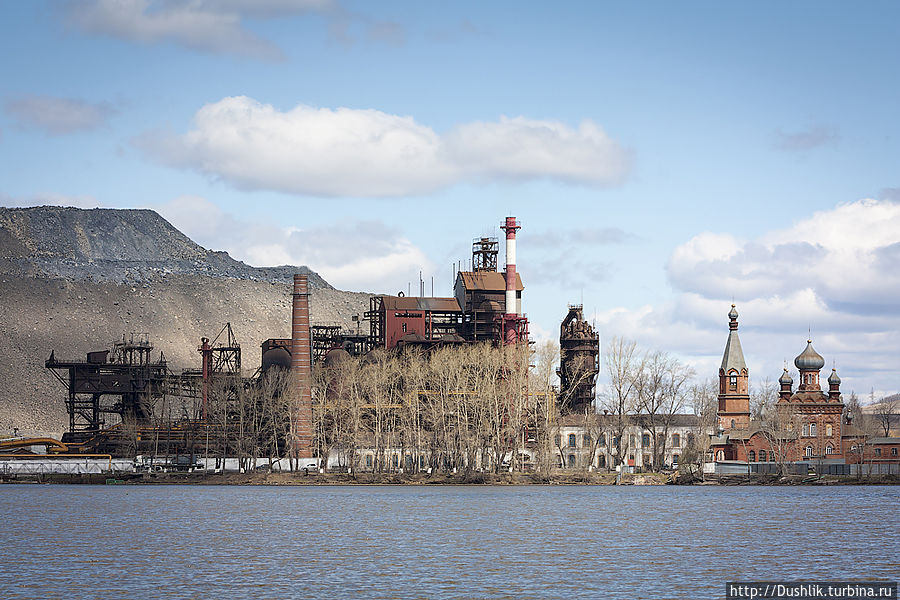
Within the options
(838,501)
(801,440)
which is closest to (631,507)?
(838,501)

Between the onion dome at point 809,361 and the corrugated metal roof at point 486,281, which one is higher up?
the corrugated metal roof at point 486,281

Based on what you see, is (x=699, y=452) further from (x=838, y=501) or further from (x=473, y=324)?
(x=838, y=501)

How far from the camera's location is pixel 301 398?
352 feet

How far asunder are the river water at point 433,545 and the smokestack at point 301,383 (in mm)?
22712

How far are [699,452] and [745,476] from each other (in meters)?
9.55

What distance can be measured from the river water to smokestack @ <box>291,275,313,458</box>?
22712 mm

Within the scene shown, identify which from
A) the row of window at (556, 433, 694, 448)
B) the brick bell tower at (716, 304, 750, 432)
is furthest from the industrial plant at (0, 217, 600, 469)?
the brick bell tower at (716, 304, 750, 432)

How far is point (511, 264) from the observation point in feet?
390

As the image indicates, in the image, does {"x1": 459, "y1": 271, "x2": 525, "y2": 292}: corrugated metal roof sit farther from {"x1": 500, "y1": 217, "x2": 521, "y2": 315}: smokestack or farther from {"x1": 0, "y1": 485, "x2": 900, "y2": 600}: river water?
{"x1": 0, "y1": 485, "x2": 900, "y2": 600}: river water

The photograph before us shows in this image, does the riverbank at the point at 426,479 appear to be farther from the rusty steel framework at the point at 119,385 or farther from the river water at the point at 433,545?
the river water at the point at 433,545

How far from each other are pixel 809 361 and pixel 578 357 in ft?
83.6

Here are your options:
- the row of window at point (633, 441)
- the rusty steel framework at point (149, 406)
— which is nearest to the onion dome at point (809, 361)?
the row of window at point (633, 441)

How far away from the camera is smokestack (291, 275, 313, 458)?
10750 cm

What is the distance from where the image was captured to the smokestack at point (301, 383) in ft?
353
